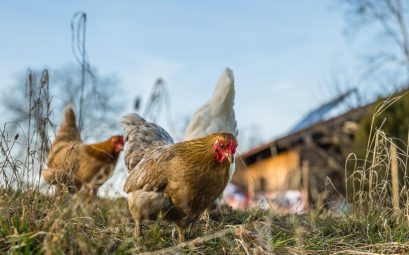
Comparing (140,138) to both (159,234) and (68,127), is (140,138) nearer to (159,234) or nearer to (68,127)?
(159,234)

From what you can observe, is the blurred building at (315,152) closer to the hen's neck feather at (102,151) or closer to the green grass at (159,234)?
the hen's neck feather at (102,151)

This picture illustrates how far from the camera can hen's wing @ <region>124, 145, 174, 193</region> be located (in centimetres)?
351

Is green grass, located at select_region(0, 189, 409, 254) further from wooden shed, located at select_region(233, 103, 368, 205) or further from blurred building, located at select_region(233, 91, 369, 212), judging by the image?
wooden shed, located at select_region(233, 103, 368, 205)

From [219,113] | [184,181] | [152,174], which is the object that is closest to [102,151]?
[219,113]

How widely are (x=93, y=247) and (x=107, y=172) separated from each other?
12.2 feet

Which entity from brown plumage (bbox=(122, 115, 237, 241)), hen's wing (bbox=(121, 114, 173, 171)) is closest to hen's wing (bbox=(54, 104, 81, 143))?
hen's wing (bbox=(121, 114, 173, 171))

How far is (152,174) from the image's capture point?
3.58 metres

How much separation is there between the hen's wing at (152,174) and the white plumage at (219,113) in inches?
65.4

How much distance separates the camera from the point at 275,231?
3680 millimetres

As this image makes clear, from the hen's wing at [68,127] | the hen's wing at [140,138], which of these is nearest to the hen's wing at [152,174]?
the hen's wing at [140,138]

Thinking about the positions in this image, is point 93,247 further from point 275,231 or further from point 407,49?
point 407,49

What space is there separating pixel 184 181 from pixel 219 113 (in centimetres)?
228

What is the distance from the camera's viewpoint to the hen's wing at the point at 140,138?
14.7 ft

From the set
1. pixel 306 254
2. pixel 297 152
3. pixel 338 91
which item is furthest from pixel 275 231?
pixel 338 91
